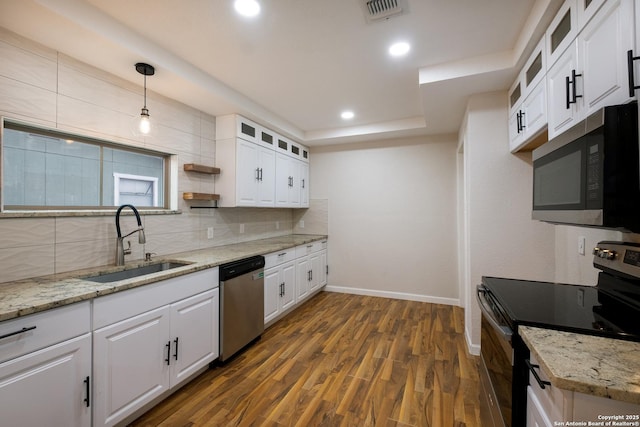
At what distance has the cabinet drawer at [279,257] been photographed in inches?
117

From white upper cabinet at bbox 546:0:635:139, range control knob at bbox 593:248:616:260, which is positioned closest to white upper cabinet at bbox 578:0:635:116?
white upper cabinet at bbox 546:0:635:139

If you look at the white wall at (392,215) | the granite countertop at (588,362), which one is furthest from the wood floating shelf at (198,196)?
the granite countertop at (588,362)

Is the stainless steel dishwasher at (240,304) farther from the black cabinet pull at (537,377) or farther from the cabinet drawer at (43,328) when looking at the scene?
the black cabinet pull at (537,377)

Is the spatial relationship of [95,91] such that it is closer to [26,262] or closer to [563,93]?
[26,262]

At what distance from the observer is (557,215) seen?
1.23 meters

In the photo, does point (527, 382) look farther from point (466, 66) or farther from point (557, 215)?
point (466, 66)

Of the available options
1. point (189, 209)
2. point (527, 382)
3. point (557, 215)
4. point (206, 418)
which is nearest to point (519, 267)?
point (557, 215)

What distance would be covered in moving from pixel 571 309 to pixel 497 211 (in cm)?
142

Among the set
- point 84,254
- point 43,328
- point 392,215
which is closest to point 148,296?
point 43,328

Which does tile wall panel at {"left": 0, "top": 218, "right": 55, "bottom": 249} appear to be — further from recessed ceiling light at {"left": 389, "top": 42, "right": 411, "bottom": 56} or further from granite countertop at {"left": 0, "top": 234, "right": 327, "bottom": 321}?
recessed ceiling light at {"left": 389, "top": 42, "right": 411, "bottom": 56}

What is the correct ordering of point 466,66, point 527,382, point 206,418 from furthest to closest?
point 466,66, point 206,418, point 527,382

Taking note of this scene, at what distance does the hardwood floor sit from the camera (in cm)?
177

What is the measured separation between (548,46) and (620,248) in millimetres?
1221

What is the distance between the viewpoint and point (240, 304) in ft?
8.23
